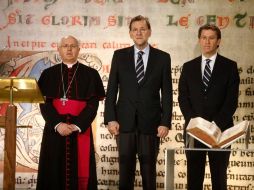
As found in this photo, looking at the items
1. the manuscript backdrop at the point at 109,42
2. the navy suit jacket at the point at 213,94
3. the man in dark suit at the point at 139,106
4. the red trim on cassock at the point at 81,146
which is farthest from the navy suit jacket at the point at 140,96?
the manuscript backdrop at the point at 109,42

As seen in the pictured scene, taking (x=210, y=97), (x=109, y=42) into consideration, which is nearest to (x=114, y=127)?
(x=210, y=97)

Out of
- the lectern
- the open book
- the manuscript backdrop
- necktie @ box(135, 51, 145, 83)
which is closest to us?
the open book

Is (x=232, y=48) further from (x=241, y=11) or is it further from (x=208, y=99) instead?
(x=208, y=99)

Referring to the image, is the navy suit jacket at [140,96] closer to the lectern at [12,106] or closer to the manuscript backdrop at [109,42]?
the lectern at [12,106]

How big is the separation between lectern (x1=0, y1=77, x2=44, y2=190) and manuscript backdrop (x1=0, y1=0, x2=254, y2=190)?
175 cm

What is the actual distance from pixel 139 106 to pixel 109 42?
1674 mm

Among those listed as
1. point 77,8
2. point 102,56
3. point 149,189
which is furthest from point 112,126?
point 77,8

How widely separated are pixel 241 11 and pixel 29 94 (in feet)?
9.81

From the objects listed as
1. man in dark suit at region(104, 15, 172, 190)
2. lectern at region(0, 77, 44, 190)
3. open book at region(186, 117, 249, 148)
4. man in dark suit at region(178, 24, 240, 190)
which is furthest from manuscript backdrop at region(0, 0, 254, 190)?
open book at region(186, 117, 249, 148)

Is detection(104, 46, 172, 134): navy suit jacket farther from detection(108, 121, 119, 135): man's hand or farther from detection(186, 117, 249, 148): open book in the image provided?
Answer: detection(186, 117, 249, 148): open book

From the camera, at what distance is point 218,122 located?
16.6 ft

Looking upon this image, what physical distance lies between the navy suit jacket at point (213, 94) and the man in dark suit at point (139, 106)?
20 cm

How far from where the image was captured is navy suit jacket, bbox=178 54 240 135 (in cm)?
511

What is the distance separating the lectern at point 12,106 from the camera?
433 centimetres
